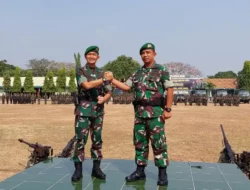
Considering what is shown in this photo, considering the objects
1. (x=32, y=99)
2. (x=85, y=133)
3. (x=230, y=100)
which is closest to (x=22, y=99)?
(x=32, y=99)

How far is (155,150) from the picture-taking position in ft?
13.7

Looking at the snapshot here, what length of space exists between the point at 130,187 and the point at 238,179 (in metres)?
1.39

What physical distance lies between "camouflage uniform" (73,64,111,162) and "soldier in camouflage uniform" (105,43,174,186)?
25 cm

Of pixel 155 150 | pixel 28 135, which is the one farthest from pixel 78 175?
pixel 28 135

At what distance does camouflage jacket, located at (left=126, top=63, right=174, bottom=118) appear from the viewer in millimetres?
4117

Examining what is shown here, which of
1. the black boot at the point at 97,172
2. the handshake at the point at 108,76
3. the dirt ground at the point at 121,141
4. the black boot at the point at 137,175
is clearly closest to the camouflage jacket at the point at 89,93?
the handshake at the point at 108,76

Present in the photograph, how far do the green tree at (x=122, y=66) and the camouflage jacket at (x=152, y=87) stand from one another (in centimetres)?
5347

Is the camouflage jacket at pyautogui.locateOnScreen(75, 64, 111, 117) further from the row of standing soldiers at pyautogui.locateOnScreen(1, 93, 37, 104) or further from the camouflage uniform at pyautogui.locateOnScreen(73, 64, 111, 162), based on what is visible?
the row of standing soldiers at pyautogui.locateOnScreen(1, 93, 37, 104)

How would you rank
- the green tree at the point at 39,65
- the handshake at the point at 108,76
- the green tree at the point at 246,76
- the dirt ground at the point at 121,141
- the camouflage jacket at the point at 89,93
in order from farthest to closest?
the green tree at the point at 39,65 → the green tree at the point at 246,76 → the dirt ground at the point at 121,141 → the camouflage jacket at the point at 89,93 → the handshake at the point at 108,76

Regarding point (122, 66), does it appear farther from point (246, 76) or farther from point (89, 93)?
point (89, 93)

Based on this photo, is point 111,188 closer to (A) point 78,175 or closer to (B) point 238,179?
(A) point 78,175

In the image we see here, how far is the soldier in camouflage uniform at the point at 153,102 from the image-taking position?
412cm

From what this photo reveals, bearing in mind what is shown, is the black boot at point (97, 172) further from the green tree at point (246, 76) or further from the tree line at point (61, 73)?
the green tree at point (246, 76)

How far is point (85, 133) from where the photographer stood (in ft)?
13.9
